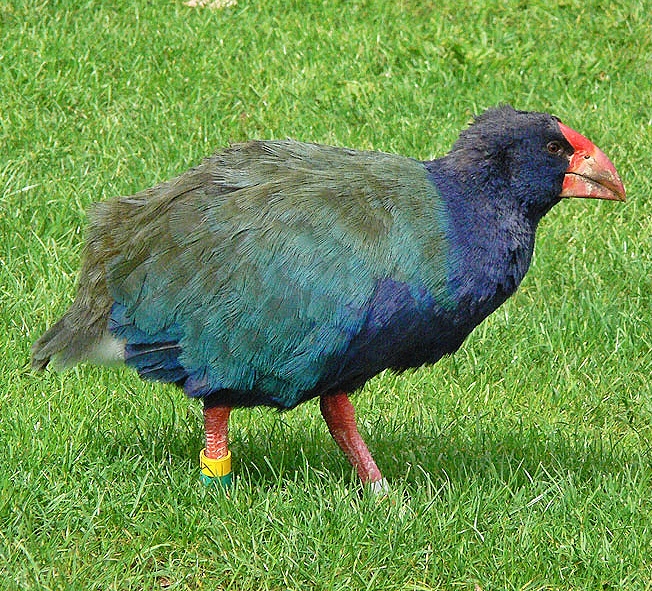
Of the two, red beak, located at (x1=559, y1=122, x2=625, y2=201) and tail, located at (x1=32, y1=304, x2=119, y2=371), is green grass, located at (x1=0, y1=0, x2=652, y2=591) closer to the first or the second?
tail, located at (x1=32, y1=304, x2=119, y2=371)

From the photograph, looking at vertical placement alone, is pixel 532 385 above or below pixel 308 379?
below

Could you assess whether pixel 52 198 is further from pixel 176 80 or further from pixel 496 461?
pixel 496 461

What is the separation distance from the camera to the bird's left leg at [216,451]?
10.9 feet

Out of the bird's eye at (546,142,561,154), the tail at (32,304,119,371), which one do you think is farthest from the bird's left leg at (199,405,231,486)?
the bird's eye at (546,142,561,154)

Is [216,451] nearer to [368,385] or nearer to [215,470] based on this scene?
[215,470]

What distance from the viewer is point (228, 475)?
3.36m

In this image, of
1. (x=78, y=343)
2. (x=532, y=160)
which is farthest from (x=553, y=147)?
(x=78, y=343)

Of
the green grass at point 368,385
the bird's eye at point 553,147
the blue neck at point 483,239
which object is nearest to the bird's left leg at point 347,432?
the green grass at point 368,385

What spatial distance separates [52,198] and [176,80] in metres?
1.24

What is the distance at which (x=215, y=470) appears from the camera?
3338 mm

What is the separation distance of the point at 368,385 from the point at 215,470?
897 millimetres

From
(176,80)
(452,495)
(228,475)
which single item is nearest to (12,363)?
(228,475)

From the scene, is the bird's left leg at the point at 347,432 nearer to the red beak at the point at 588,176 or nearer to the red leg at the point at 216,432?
the red leg at the point at 216,432

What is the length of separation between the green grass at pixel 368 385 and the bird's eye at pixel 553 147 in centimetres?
93
